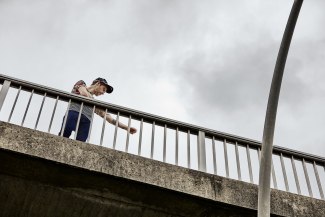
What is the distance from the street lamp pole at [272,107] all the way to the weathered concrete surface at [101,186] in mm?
1448

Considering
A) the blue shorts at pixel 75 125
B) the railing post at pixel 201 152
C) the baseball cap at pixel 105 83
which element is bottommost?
the railing post at pixel 201 152

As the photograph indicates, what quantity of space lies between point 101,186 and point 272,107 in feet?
8.06

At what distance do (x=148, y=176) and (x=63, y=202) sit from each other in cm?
118

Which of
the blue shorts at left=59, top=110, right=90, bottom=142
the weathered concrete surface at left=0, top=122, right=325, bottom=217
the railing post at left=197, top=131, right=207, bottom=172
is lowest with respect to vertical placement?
the weathered concrete surface at left=0, top=122, right=325, bottom=217

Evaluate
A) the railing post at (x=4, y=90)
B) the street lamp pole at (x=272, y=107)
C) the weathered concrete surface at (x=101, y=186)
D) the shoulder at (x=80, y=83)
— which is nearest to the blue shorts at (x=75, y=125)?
the shoulder at (x=80, y=83)

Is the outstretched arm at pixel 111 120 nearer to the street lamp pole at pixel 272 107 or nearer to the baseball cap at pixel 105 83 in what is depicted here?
the baseball cap at pixel 105 83

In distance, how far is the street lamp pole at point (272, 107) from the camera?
595cm

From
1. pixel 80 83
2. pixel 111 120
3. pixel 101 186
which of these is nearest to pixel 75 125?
pixel 111 120

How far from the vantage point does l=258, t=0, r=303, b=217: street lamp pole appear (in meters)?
5.95

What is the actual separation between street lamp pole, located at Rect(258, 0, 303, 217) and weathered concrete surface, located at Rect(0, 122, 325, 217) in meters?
1.45

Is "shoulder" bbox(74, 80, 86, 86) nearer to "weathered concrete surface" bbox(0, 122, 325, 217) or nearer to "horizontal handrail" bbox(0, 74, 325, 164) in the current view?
"horizontal handrail" bbox(0, 74, 325, 164)

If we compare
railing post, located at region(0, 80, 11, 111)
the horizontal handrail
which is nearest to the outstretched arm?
the horizontal handrail

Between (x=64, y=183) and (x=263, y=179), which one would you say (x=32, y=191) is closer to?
(x=64, y=183)

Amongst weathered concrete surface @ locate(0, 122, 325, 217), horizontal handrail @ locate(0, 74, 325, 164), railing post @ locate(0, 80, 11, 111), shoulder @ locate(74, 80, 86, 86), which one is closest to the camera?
weathered concrete surface @ locate(0, 122, 325, 217)
